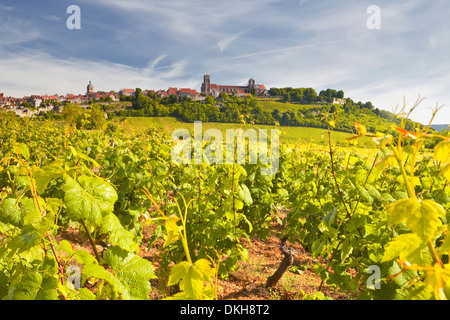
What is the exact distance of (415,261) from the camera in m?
0.73

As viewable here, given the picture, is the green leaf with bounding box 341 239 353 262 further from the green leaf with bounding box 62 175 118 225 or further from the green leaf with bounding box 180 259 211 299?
the green leaf with bounding box 62 175 118 225

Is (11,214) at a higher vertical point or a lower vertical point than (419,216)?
lower

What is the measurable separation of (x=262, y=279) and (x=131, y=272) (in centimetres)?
332

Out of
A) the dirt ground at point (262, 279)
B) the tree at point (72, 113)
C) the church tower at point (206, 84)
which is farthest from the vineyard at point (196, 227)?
the church tower at point (206, 84)

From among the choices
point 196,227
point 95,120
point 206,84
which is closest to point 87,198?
point 196,227

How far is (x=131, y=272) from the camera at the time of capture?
1220 mm

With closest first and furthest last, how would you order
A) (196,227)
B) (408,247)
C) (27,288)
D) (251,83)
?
→ (408,247), (27,288), (196,227), (251,83)

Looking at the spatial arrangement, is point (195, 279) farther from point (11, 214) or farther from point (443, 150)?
point (11, 214)

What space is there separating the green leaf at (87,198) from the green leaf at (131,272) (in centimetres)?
18

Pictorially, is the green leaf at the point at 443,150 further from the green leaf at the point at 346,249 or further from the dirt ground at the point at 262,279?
the dirt ground at the point at 262,279

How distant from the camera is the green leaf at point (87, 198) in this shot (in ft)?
3.90

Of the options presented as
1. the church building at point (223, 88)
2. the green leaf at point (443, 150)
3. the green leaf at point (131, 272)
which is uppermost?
the church building at point (223, 88)
